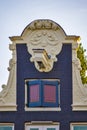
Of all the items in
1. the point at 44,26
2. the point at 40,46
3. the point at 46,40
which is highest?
the point at 44,26

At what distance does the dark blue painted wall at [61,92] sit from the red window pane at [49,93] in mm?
200

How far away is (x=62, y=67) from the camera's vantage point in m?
17.7

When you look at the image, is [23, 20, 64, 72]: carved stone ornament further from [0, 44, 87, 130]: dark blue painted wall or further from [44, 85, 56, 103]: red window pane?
[44, 85, 56, 103]: red window pane

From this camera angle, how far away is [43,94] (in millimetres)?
17484

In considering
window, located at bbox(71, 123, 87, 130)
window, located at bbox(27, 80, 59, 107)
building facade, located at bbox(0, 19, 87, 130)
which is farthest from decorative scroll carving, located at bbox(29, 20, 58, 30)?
window, located at bbox(71, 123, 87, 130)

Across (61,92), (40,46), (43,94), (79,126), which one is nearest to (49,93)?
(43,94)

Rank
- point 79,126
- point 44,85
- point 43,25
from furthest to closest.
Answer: point 43,25 → point 44,85 → point 79,126

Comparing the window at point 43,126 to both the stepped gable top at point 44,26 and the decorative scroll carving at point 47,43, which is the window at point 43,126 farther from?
the stepped gable top at point 44,26

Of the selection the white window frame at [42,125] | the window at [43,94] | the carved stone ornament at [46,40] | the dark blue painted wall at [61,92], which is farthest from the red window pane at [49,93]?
the white window frame at [42,125]

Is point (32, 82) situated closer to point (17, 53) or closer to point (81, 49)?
point (17, 53)

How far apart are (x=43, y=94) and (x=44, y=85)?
229 mm

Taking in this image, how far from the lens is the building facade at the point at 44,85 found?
17.5 meters

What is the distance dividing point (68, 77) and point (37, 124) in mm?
1424

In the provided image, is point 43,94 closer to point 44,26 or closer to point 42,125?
point 42,125
